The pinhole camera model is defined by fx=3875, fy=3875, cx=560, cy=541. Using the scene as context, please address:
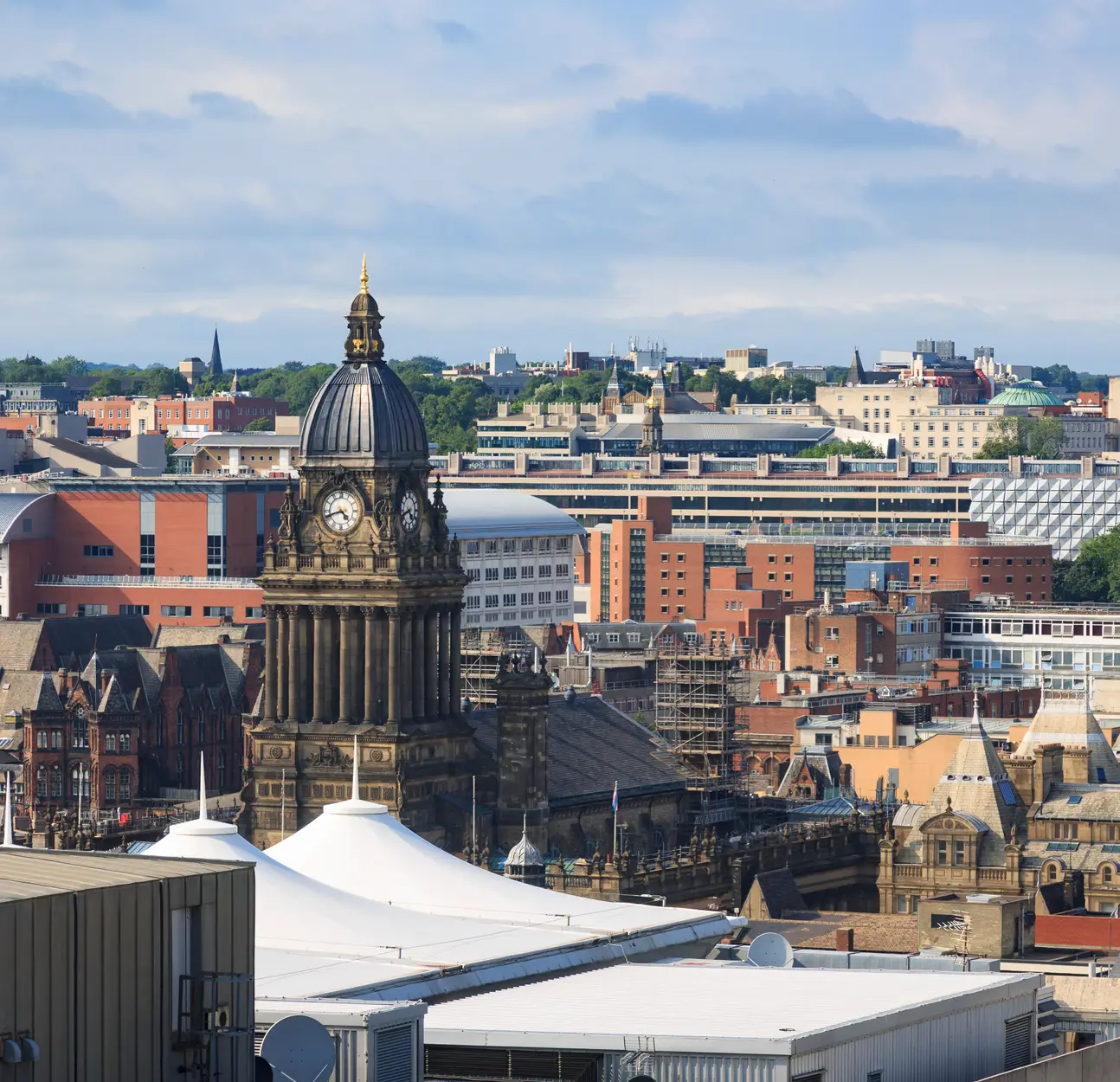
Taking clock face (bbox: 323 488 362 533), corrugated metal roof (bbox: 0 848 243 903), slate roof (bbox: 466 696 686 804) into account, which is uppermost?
clock face (bbox: 323 488 362 533)

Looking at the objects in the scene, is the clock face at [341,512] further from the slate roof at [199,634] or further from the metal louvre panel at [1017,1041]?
the metal louvre panel at [1017,1041]

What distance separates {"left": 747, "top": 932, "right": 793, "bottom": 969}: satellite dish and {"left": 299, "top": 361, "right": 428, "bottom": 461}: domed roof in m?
53.9

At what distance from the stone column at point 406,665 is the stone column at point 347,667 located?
156 centimetres

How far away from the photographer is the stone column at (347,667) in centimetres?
12406

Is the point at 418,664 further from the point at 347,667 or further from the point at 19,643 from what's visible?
the point at 19,643

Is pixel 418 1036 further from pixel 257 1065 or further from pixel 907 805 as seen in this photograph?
pixel 907 805

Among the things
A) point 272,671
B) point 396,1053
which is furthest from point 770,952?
point 272,671

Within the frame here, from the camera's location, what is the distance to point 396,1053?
5334 cm

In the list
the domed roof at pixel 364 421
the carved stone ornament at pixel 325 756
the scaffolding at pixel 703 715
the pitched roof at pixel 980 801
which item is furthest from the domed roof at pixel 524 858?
the scaffolding at pixel 703 715

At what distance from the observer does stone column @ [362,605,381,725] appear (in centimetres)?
12350

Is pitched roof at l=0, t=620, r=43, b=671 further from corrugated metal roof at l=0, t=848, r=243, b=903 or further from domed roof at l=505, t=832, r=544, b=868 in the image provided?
corrugated metal roof at l=0, t=848, r=243, b=903

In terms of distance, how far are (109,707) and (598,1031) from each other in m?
111

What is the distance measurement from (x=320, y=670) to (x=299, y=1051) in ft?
247

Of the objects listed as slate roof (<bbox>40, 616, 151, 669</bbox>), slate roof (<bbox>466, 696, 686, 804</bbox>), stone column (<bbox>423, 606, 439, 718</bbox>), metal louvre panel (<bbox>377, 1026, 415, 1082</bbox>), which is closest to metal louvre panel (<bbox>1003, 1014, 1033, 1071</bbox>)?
metal louvre panel (<bbox>377, 1026, 415, 1082</bbox>)
